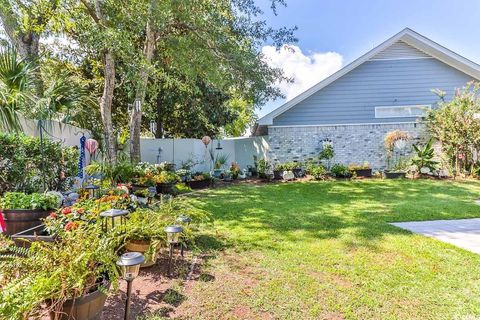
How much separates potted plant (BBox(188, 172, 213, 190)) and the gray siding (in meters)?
4.19

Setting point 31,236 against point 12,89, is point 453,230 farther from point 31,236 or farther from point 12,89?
point 12,89

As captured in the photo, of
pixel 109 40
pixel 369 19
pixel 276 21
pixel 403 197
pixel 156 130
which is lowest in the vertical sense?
pixel 403 197

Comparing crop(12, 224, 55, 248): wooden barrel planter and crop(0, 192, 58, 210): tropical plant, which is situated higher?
crop(0, 192, 58, 210): tropical plant

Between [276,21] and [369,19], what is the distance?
13.6 feet

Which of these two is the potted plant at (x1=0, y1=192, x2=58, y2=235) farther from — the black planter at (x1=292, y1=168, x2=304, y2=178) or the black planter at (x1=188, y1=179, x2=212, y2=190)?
the black planter at (x1=292, y1=168, x2=304, y2=178)

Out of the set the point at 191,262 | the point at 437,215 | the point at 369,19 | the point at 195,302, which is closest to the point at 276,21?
the point at 369,19

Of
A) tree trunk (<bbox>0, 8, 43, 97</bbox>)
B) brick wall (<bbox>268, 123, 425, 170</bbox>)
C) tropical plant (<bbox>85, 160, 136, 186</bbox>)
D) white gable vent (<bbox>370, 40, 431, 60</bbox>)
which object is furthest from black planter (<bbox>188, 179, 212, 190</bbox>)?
white gable vent (<bbox>370, 40, 431, 60</bbox>)

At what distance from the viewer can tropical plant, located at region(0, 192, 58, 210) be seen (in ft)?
12.2

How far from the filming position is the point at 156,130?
16719mm

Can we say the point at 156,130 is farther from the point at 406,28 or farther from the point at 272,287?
the point at 272,287

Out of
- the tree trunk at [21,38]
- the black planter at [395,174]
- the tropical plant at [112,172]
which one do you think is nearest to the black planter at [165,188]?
the tropical plant at [112,172]

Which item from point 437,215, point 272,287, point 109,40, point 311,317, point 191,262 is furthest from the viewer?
point 109,40

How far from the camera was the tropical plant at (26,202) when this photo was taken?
12.2ft

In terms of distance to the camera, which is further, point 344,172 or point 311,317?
point 344,172
